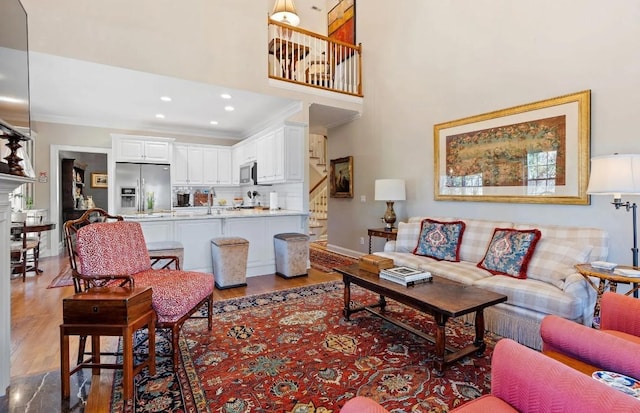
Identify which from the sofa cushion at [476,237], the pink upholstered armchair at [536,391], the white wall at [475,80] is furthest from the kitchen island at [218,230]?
the pink upholstered armchair at [536,391]

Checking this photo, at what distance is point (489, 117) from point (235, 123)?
182 inches

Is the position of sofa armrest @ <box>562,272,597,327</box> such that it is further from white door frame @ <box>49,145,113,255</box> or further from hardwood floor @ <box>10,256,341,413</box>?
white door frame @ <box>49,145,113,255</box>

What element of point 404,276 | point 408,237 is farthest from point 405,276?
point 408,237

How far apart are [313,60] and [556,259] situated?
4632 millimetres

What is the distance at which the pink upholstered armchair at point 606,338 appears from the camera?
3.79 ft

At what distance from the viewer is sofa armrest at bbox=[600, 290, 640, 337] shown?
5.08ft

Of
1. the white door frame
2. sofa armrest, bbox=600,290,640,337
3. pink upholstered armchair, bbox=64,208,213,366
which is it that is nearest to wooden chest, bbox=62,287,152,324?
pink upholstered armchair, bbox=64,208,213,366

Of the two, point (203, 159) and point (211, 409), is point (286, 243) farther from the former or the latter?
point (203, 159)

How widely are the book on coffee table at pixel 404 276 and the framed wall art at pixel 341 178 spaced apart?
3.42 metres

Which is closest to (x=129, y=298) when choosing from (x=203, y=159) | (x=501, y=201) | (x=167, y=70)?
(x=167, y=70)

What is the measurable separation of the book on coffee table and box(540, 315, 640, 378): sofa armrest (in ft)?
3.22

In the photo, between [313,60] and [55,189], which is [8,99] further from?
[55,189]

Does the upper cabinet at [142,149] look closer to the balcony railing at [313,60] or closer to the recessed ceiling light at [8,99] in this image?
the balcony railing at [313,60]

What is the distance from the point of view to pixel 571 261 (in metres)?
2.62
